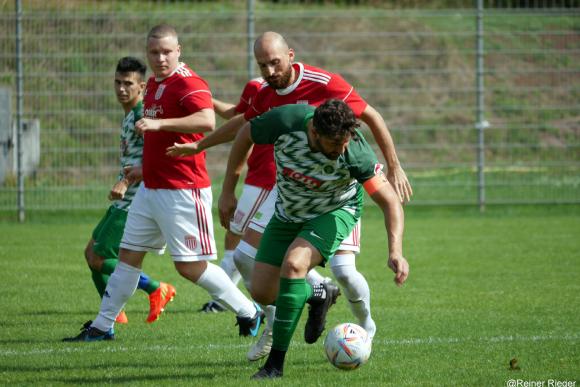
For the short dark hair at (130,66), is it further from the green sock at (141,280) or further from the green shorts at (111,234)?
the green sock at (141,280)

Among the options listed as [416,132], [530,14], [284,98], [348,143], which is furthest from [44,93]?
[348,143]

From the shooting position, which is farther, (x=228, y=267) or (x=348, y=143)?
(x=228, y=267)

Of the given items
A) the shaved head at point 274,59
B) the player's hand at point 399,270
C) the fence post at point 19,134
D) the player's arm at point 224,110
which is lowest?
the fence post at point 19,134

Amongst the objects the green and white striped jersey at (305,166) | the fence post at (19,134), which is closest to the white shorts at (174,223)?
the green and white striped jersey at (305,166)

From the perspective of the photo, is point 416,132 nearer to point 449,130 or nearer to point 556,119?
point 449,130

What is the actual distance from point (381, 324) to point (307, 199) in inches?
86.5

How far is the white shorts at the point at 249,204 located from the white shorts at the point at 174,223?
2.19ft

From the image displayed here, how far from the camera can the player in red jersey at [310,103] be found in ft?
21.1

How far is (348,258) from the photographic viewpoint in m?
6.77

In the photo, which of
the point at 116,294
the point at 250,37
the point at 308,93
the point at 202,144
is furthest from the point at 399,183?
the point at 250,37

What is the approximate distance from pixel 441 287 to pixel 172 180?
12.1 ft

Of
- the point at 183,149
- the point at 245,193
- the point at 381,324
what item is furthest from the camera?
the point at 245,193

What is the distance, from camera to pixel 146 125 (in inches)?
255

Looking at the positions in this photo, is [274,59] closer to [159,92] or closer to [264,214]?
[159,92]
